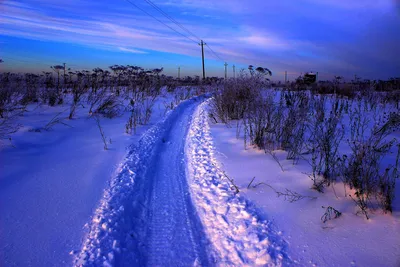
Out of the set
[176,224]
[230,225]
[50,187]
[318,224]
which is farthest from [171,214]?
[50,187]

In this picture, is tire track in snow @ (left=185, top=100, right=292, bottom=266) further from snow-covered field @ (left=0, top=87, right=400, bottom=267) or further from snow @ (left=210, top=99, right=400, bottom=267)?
snow @ (left=210, top=99, right=400, bottom=267)

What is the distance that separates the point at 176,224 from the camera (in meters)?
2.98

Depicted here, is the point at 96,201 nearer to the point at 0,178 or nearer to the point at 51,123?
the point at 0,178

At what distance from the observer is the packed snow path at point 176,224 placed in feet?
7.90

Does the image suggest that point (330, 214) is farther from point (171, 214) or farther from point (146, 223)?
point (146, 223)

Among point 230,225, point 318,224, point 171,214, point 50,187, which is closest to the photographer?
point 318,224

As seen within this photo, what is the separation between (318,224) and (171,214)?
179cm

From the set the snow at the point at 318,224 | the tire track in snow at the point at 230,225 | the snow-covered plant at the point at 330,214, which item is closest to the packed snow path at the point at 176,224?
the tire track in snow at the point at 230,225

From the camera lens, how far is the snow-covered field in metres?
2.35

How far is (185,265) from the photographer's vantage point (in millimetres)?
2371

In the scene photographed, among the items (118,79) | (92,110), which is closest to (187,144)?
(92,110)

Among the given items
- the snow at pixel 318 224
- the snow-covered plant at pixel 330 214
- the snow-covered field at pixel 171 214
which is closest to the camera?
the snow at pixel 318 224

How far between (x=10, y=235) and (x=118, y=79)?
15.8 meters

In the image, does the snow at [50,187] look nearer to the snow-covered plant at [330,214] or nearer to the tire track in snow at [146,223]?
the tire track in snow at [146,223]
